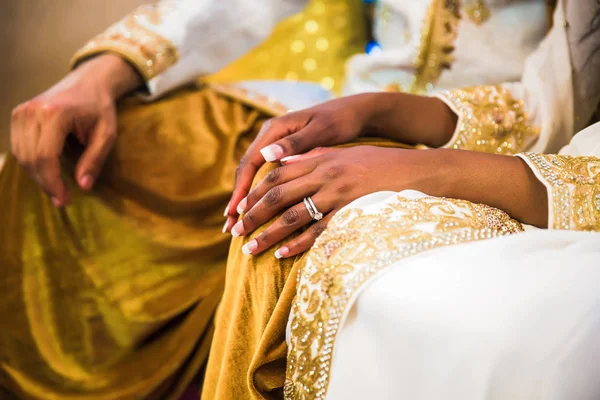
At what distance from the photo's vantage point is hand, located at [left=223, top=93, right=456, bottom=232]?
0.64 metres

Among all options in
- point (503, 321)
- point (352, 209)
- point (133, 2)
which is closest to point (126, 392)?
point (352, 209)

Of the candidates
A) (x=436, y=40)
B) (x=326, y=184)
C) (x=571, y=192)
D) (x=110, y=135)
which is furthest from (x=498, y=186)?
(x=110, y=135)

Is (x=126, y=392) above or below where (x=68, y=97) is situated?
below

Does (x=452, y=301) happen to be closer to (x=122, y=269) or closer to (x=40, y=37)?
(x=122, y=269)

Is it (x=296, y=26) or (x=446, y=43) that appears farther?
(x=296, y=26)

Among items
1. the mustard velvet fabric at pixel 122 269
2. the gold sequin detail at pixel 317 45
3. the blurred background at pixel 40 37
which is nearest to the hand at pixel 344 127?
the mustard velvet fabric at pixel 122 269

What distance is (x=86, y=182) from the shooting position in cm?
84

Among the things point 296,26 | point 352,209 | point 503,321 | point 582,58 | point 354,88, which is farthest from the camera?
point 296,26

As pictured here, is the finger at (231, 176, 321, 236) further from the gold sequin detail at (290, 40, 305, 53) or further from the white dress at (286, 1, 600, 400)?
the gold sequin detail at (290, 40, 305, 53)

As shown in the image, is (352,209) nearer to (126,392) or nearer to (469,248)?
(469,248)

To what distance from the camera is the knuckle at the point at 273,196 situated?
1.85 feet

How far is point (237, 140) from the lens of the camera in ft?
3.06

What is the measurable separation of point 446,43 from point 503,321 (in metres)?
0.64

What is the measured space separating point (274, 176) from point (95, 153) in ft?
1.26
